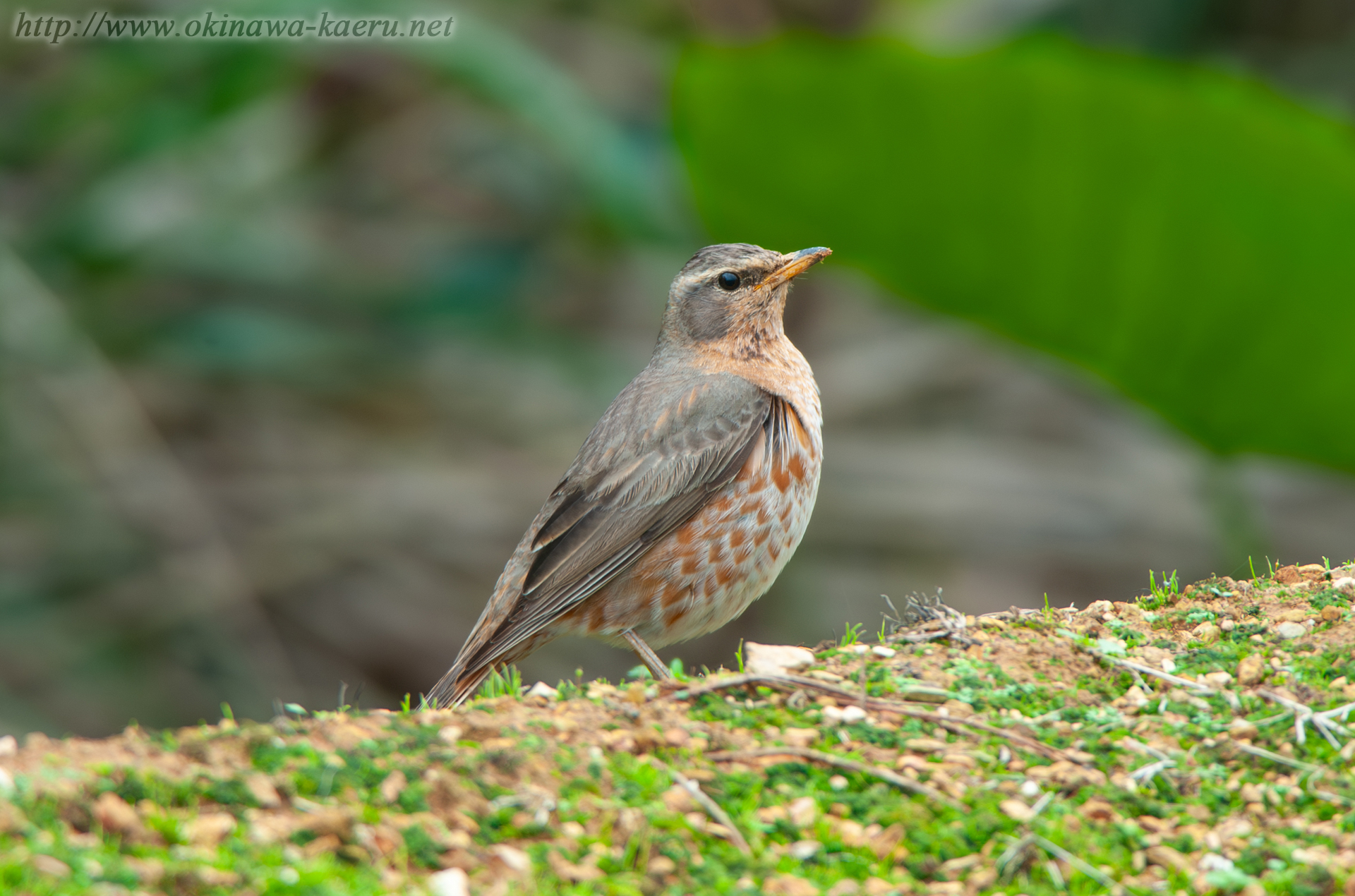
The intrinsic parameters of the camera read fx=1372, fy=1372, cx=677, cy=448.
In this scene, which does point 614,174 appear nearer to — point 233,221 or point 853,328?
point 233,221

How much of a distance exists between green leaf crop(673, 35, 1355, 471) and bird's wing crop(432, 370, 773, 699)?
3.21ft

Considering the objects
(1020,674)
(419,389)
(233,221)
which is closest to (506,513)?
(419,389)

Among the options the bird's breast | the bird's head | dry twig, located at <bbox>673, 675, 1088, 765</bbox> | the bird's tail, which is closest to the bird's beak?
the bird's head

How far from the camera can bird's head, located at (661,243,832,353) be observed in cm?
632

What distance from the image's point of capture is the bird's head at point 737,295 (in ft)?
20.7

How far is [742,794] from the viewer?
134 inches

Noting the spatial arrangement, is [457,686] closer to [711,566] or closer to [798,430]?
[711,566]

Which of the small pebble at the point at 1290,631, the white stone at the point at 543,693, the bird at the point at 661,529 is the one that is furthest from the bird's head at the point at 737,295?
the small pebble at the point at 1290,631

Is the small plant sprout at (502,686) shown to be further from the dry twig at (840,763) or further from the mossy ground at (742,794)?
the dry twig at (840,763)

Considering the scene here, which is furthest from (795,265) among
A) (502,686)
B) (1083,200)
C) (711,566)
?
(502,686)

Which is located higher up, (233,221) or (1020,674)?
(233,221)

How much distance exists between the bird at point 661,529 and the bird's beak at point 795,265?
2cm

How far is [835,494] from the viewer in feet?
33.2

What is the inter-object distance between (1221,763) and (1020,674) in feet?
2.25
